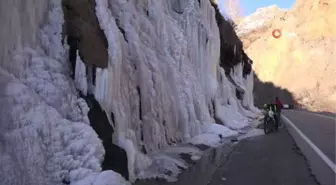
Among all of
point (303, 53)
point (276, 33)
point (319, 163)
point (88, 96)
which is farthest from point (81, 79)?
point (276, 33)

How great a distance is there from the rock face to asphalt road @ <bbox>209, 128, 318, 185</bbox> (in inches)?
2541

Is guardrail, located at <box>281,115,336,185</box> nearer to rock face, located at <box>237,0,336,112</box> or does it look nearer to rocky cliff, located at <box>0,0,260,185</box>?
rocky cliff, located at <box>0,0,260,185</box>

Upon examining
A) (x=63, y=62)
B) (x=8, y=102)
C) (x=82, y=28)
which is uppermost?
(x=82, y=28)

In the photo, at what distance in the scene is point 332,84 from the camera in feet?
263

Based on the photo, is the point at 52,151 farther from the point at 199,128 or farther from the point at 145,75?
the point at 199,128

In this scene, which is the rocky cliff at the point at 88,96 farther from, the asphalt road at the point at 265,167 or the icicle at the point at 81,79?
the asphalt road at the point at 265,167

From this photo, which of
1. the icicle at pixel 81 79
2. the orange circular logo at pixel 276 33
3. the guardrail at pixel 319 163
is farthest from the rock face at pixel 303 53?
the icicle at pixel 81 79

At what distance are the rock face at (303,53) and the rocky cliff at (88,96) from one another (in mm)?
66218

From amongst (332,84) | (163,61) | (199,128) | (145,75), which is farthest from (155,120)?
(332,84)

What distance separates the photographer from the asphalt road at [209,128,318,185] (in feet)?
29.2

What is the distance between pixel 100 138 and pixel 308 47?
86800 millimetres

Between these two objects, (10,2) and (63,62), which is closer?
(10,2)

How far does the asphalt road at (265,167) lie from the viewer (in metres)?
8.89

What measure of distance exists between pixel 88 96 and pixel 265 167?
4.34m
